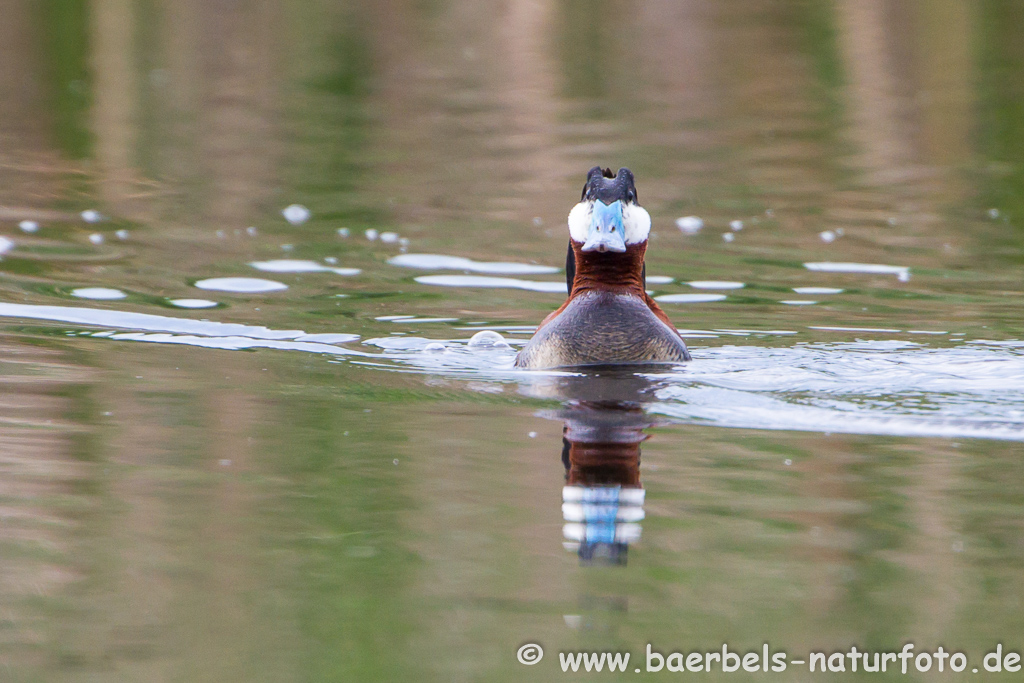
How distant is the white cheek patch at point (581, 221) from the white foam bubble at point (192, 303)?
2.84 metres

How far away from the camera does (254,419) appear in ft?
22.6

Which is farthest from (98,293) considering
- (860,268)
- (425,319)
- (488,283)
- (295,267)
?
(860,268)

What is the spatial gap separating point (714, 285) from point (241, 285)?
11.2 ft

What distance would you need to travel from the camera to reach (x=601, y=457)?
614 centimetres

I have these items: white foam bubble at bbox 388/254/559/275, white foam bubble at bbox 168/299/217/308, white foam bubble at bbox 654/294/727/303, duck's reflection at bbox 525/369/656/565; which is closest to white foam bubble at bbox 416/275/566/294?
white foam bubble at bbox 388/254/559/275

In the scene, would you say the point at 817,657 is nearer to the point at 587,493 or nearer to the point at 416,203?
the point at 587,493

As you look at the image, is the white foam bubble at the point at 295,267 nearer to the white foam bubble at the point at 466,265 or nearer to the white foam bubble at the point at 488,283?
the white foam bubble at the point at 466,265

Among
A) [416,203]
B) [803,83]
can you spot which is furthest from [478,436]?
[803,83]

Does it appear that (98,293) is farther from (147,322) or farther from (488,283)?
(488,283)

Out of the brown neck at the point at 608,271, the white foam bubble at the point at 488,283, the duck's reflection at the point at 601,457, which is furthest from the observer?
the white foam bubble at the point at 488,283

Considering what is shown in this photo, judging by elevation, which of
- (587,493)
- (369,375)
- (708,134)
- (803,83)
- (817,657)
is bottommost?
(817,657)

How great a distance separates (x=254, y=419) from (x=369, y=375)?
1.27 metres

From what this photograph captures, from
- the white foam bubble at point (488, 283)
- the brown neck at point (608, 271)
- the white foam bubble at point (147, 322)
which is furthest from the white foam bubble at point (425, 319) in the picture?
the brown neck at point (608, 271)

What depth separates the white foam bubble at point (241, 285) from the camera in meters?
10.5
